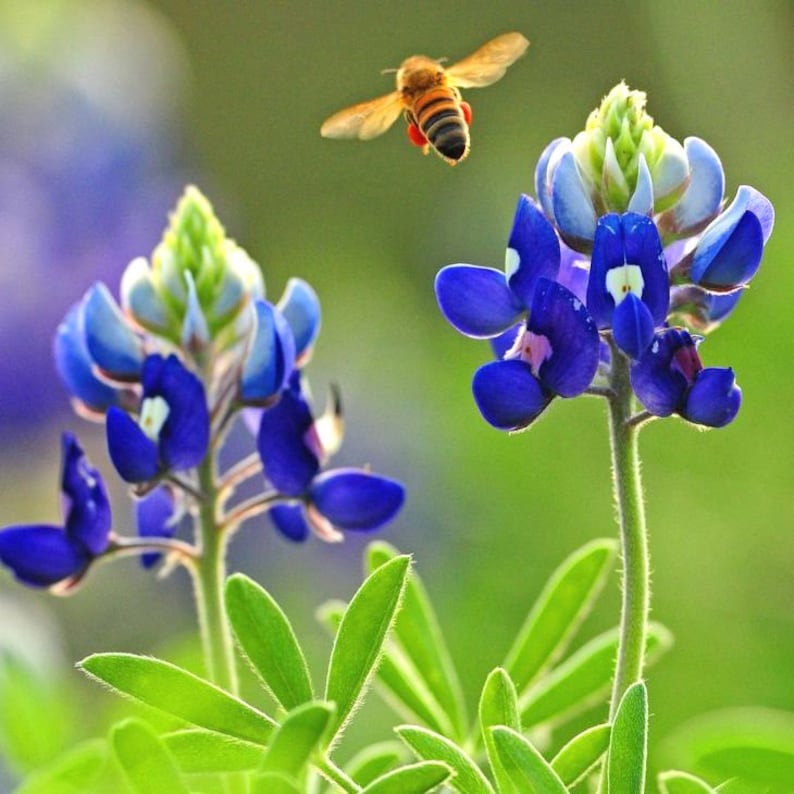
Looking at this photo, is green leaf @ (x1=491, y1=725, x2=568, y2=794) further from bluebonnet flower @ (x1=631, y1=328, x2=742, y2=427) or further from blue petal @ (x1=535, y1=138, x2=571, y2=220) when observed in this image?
blue petal @ (x1=535, y1=138, x2=571, y2=220)

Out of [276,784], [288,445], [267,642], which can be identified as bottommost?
[276,784]

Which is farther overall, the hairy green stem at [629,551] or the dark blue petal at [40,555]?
the dark blue petal at [40,555]

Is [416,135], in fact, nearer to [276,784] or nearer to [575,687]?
[575,687]

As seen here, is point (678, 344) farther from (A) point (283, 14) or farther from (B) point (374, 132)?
(A) point (283, 14)

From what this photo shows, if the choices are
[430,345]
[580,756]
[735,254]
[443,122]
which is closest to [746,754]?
[580,756]

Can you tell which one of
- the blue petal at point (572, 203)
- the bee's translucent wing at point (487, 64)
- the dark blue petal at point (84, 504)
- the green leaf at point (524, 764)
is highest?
the bee's translucent wing at point (487, 64)

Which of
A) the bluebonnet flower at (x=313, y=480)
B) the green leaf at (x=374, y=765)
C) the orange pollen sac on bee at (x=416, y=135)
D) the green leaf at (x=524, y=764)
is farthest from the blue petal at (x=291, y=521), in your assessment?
the green leaf at (x=524, y=764)

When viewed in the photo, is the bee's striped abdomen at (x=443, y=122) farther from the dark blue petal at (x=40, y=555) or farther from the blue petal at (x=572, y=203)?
the dark blue petal at (x=40, y=555)
